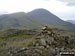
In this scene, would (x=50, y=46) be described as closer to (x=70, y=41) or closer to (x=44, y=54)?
(x=44, y=54)

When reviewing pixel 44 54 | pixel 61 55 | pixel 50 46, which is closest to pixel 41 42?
pixel 50 46

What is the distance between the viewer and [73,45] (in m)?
96.4

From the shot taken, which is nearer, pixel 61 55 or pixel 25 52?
pixel 61 55

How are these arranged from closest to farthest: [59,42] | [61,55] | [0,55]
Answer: [61,55] < [0,55] < [59,42]

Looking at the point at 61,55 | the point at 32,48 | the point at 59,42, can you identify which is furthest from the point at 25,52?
the point at 59,42

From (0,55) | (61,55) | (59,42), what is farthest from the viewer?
(59,42)

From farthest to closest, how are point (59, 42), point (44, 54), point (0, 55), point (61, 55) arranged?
1. point (59, 42)
2. point (0, 55)
3. point (44, 54)
4. point (61, 55)

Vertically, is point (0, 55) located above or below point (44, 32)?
below

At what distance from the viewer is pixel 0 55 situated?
8312 centimetres

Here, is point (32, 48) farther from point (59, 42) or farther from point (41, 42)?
point (59, 42)

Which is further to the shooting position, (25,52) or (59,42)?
(59,42)

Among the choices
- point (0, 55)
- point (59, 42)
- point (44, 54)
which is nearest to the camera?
point (44, 54)

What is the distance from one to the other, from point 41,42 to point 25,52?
10.7 meters

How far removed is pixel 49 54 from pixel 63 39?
82.2 feet
